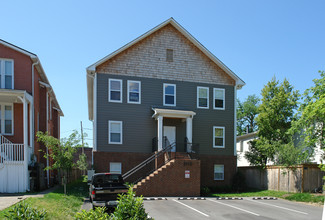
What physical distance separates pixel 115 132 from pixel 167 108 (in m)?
4.21

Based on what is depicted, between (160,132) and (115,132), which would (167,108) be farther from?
(115,132)

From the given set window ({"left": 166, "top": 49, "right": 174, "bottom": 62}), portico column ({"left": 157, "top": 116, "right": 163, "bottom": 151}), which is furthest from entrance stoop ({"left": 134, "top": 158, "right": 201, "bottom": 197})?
window ({"left": 166, "top": 49, "right": 174, "bottom": 62})

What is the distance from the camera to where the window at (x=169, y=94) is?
21.7 meters

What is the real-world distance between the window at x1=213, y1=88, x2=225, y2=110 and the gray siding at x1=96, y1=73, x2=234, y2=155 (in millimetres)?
282

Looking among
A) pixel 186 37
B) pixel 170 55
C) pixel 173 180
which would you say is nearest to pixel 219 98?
pixel 170 55

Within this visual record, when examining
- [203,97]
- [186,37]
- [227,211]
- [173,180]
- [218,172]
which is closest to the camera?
[227,211]

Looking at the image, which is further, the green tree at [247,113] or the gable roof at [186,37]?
the green tree at [247,113]

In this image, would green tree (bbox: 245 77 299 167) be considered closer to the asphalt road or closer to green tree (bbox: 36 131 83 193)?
the asphalt road

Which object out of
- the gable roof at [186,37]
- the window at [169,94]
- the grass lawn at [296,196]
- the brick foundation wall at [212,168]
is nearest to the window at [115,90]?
the gable roof at [186,37]

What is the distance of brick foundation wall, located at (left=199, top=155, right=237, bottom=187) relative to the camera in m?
21.7

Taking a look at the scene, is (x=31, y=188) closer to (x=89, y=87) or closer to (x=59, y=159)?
(x=59, y=159)

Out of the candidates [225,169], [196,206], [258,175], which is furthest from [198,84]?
[196,206]

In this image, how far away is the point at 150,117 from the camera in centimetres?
2095

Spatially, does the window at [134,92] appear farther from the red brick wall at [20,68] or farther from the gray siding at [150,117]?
the red brick wall at [20,68]
